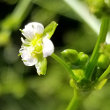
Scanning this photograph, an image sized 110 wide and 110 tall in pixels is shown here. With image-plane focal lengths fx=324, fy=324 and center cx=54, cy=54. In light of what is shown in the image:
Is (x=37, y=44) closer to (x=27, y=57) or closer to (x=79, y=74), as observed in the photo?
(x=27, y=57)

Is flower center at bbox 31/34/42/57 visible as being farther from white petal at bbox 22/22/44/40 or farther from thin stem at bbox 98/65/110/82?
thin stem at bbox 98/65/110/82

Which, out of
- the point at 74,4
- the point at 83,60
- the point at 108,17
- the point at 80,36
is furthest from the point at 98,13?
the point at 80,36

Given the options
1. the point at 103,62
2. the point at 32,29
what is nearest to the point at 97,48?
the point at 103,62

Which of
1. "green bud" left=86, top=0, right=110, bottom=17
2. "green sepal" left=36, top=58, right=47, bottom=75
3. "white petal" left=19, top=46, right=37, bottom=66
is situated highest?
"green bud" left=86, top=0, right=110, bottom=17

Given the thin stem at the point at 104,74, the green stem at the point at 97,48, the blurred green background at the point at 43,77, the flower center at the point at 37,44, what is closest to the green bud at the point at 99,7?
the green stem at the point at 97,48

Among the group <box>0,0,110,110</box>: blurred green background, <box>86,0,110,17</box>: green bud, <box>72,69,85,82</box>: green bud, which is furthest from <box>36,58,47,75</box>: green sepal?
<box>0,0,110,110</box>: blurred green background

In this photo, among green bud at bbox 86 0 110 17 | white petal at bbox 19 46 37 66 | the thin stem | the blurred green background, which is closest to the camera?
green bud at bbox 86 0 110 17

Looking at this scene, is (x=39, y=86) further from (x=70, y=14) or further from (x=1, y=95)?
(x=70, y=14)
